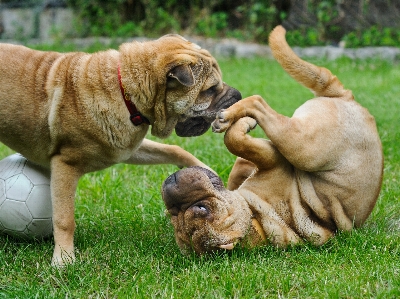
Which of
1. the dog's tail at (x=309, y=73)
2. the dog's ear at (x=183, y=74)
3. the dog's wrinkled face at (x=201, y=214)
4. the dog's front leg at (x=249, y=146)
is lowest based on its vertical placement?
the dog's wrinkled face at (x=201, y=214)

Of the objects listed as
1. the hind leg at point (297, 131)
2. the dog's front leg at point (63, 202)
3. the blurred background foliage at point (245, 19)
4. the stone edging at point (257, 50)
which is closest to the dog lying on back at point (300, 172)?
the hind leg at point (297, 131)

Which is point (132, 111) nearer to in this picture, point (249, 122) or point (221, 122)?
point (221, 122)

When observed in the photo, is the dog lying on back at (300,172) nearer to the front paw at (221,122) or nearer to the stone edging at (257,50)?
the front paw at (221,122)

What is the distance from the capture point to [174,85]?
12.3ft

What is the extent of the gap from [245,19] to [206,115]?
1103cm

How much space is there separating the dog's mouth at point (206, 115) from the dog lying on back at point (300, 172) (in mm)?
198

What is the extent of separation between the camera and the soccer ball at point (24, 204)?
12.5ft

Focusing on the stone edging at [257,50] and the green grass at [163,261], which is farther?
the stone edging at [257,50]

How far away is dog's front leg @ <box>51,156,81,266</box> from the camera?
12.3ft

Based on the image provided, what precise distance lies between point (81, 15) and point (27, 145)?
11.2 metres

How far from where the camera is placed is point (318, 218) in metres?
3.87

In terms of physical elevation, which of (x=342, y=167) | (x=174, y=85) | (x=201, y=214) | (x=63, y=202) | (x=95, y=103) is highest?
(x=174, y=85)

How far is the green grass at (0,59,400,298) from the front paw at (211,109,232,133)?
2.50 ft

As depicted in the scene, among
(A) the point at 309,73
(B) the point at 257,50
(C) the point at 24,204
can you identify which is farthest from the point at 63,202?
(B) the point at 257,50
